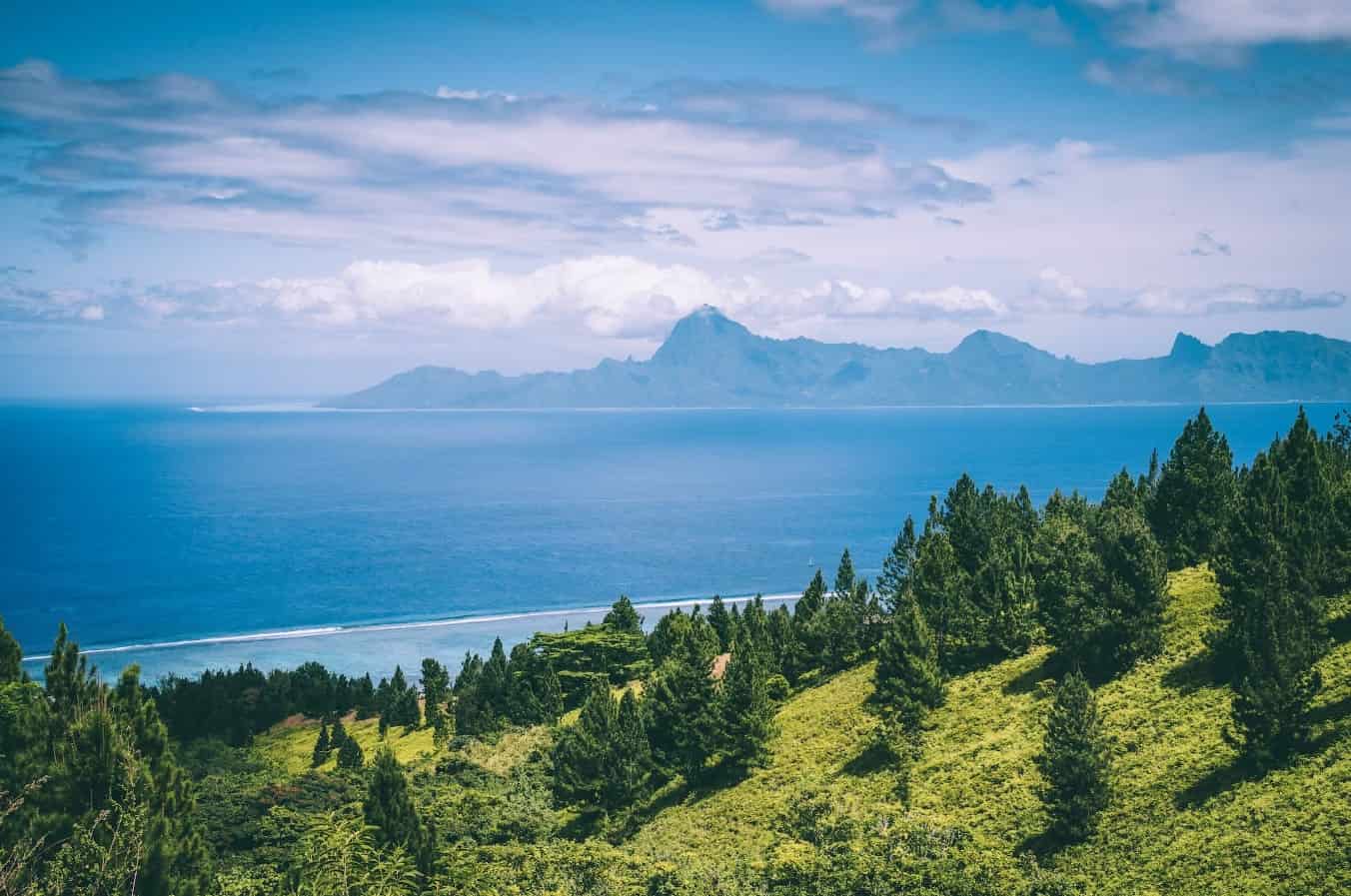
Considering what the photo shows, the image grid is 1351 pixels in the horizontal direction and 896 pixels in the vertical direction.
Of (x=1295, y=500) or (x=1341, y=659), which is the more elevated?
(x=1295, y=500)

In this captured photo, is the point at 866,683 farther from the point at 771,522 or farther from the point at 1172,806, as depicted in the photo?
the point at 771,522

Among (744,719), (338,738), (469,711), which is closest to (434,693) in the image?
(469,711)

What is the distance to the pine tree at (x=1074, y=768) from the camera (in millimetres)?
32844

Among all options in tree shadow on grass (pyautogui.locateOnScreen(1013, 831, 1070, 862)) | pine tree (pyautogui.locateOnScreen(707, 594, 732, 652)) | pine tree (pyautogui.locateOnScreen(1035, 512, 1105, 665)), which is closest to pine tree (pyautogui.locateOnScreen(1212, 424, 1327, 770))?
pine tree (pyautogui.locateOnScreen(1035, 512, 1105, 665))

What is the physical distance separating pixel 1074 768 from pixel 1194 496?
99.8 ft

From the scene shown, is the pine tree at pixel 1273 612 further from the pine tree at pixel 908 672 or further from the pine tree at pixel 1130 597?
the pine tree at pixel 908 672

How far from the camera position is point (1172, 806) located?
32844 millimetres

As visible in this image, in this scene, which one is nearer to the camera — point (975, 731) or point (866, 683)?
point (975, 731)

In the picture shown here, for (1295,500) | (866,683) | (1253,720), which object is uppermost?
(1295,500)

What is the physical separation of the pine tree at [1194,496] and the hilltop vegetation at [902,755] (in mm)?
171

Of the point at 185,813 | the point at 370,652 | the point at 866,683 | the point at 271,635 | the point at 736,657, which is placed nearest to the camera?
the point at 185,813

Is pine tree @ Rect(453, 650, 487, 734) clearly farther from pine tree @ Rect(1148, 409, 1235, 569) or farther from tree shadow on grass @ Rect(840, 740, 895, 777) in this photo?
pine tree @ Rect(1148, 409, 1235, 569)

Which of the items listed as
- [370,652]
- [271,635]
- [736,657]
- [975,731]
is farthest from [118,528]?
[975,731]

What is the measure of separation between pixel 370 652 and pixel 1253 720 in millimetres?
92602
